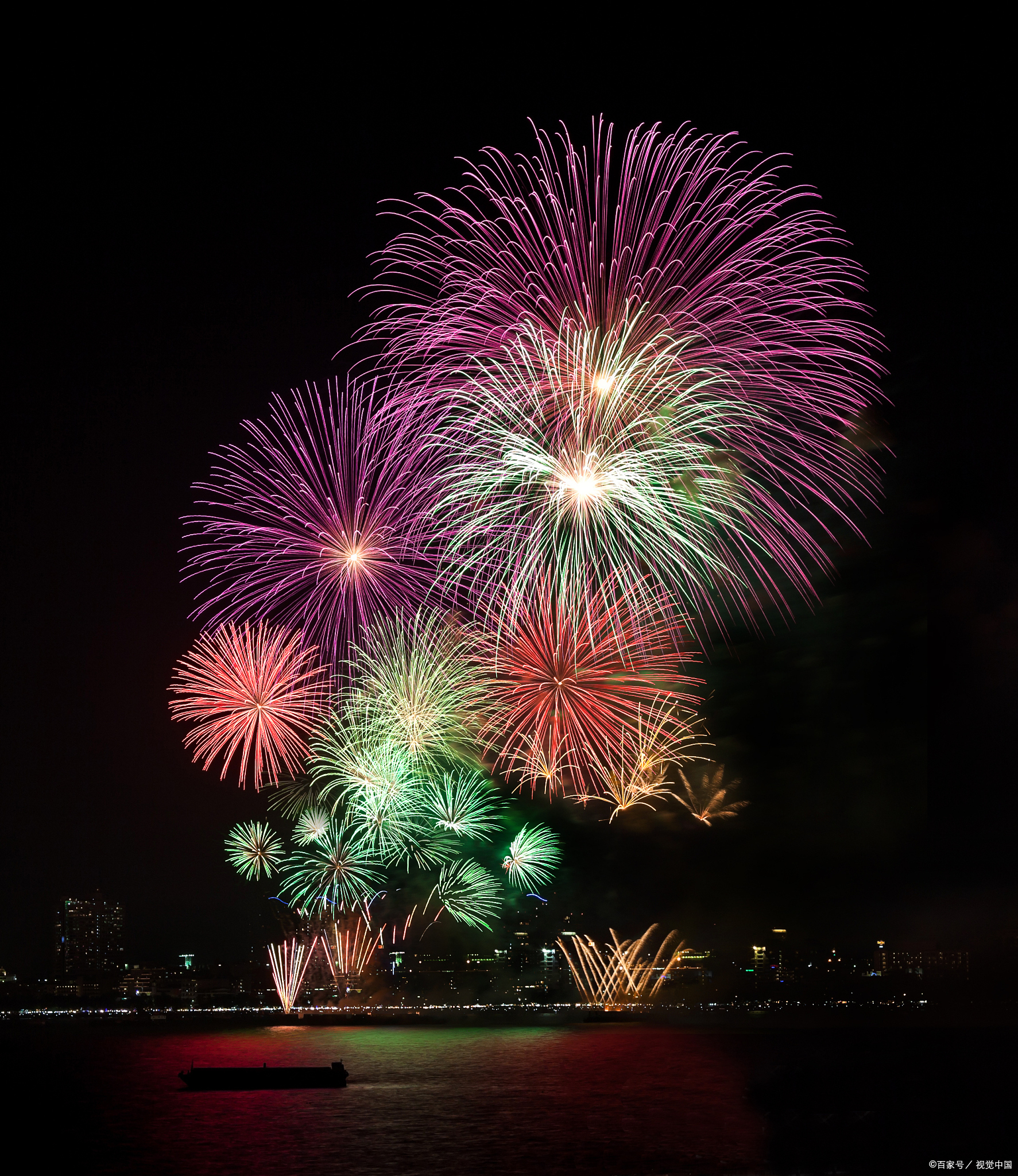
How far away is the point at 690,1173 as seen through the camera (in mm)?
34688

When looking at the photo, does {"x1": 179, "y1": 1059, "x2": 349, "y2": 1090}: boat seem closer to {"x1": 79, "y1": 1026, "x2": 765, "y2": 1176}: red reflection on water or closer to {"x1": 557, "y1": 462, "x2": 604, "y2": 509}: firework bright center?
{"x1": 79, "y1": 1026, "x2": 765, "y2": 1176}: red reflection on water

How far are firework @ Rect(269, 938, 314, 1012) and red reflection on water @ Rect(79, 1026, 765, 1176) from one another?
A: 28528mm

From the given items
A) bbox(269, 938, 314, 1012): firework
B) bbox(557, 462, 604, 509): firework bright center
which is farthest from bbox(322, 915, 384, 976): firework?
bbox(557, 462, 604, 509): firework bright center

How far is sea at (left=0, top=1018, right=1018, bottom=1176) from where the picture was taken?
38.4 metres

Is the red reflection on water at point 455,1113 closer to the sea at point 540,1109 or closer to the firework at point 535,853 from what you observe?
the sea at point 540,1109

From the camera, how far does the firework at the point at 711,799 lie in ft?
159

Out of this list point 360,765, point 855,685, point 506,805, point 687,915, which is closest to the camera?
point 855,685

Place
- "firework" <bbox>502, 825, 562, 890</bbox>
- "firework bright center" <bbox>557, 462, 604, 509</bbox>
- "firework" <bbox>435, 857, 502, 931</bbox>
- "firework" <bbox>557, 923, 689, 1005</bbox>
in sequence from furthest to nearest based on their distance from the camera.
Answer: "firework" <bbox>557, 923, 689, 1005</bbox>, "firework" <bbox>435, 857, 502, 931</bbox>, "firework" <bbox>502, 825, 562, 890</bbox>, "firework bright center" <bbox>557, 462, 604, 509</bbox>

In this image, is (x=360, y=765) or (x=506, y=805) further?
(x=506, y=805)

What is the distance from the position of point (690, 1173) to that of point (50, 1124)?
31.5m

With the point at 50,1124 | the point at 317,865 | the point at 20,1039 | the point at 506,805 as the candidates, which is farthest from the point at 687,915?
the point at 20,1039

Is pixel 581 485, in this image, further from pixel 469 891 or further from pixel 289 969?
pixel 289 969

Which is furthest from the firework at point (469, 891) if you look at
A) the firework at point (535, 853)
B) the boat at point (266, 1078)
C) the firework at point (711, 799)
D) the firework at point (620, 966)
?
the firework at point (711, 799)

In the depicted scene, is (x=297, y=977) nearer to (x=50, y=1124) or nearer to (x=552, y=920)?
(x=552, y=920)
